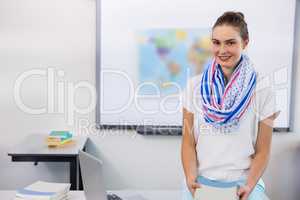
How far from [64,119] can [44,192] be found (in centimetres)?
134

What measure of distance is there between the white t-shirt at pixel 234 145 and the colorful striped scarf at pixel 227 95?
1.2 inches

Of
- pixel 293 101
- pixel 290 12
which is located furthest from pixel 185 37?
pixel 293 101

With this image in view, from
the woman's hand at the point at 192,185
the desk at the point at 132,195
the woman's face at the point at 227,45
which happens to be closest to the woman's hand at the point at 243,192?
the woman's hand at the point at 192,185

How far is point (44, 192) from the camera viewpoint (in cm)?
160

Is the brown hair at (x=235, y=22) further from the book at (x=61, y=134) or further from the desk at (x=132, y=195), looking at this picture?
the book at (x=61, y=134)

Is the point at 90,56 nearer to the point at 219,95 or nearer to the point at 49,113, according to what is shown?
the point at 49,113

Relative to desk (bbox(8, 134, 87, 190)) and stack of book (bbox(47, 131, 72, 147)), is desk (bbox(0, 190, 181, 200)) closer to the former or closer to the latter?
desk (bbox(8, 134, 87, 190))

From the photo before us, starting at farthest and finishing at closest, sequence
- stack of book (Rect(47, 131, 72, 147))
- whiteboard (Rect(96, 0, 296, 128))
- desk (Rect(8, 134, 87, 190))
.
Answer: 1. whiteboard (Rect(96, 0, 296, 128))
2. stack of book (Rect(47, 131, 72, 147))
3. desk (Rect(8, 134, 87, 190))

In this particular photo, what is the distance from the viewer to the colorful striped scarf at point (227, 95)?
1605mm

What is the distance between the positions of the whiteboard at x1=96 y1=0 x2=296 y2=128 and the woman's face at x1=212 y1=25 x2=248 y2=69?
4.15 ft

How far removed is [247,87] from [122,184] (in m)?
1.77

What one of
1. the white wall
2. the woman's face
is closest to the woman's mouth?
the woman's face

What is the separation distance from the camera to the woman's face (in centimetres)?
157

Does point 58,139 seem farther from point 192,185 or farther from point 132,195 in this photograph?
point 192,185
